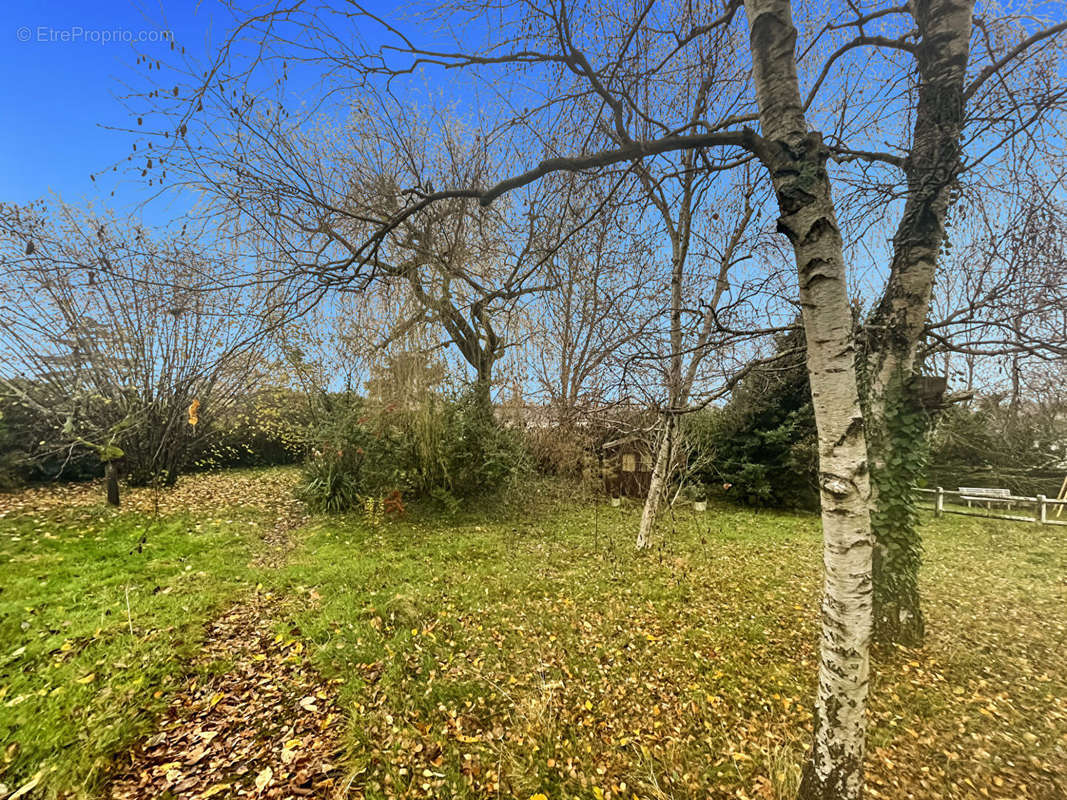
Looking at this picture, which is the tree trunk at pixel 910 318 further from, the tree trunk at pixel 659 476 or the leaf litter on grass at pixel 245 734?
the leaf litter on grass at pixel 245 734

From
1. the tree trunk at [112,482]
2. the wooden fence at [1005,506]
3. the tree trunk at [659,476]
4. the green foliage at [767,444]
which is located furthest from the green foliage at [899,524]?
the tree trunk at [112,482]

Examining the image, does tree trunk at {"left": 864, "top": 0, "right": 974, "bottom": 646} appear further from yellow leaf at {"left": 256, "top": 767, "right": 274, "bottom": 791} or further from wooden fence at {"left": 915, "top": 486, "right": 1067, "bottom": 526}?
wooden fence at {"left": 915, "top": 486, "right": 1067, "bottom": 526}

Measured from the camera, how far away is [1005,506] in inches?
364

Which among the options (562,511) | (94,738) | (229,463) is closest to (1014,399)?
(562,511)

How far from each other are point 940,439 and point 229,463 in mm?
17091

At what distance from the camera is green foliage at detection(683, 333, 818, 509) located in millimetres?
8133

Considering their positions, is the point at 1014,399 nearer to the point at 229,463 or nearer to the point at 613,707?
the point at 613,707

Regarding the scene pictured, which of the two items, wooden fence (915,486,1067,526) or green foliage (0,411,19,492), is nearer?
green foliage (0,411,19,492)

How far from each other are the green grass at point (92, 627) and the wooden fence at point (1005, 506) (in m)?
9.95

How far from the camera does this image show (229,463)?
10555 millimetres

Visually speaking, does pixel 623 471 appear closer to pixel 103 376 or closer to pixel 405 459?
pixel 405 459

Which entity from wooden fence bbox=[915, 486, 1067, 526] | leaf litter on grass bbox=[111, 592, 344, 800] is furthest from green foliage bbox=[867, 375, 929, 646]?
wooden fence bbox=[915, 486, 1067, 526]

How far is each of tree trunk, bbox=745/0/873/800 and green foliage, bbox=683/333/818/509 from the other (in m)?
6.46

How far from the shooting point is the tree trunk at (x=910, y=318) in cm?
268
